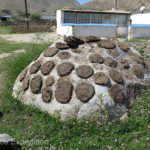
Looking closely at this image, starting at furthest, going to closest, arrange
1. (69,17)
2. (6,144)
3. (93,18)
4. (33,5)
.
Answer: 1. (33,5)
2. (93,18)
3. (69,17)
4. (6,144)

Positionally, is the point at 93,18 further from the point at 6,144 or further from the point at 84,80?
the point at 6,144

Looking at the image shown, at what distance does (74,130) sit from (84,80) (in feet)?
3.58

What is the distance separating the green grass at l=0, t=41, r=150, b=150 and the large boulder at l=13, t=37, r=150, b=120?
21 centimetres

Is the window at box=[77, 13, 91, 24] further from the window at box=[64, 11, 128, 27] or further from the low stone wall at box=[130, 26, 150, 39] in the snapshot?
the low stone wall at box=[130, 26, 150, 39]

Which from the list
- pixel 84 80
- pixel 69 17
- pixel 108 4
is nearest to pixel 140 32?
pixel 69 17

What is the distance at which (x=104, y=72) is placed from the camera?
4.61m

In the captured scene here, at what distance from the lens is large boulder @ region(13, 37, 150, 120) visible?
4289 millimetres

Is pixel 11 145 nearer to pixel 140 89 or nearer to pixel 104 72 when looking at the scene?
pixel 104 72

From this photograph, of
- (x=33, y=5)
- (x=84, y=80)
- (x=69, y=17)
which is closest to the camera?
(x=84, y=80)

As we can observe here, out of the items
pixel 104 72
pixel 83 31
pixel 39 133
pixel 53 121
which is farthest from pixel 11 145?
pixel 83 31

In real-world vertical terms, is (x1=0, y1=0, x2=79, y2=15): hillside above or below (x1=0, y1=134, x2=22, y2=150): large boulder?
above

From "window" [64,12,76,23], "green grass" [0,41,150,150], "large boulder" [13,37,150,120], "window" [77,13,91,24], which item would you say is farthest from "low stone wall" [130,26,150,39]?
"green grass" [0,41,150,150]

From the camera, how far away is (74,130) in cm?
396

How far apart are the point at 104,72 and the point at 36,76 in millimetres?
1587
